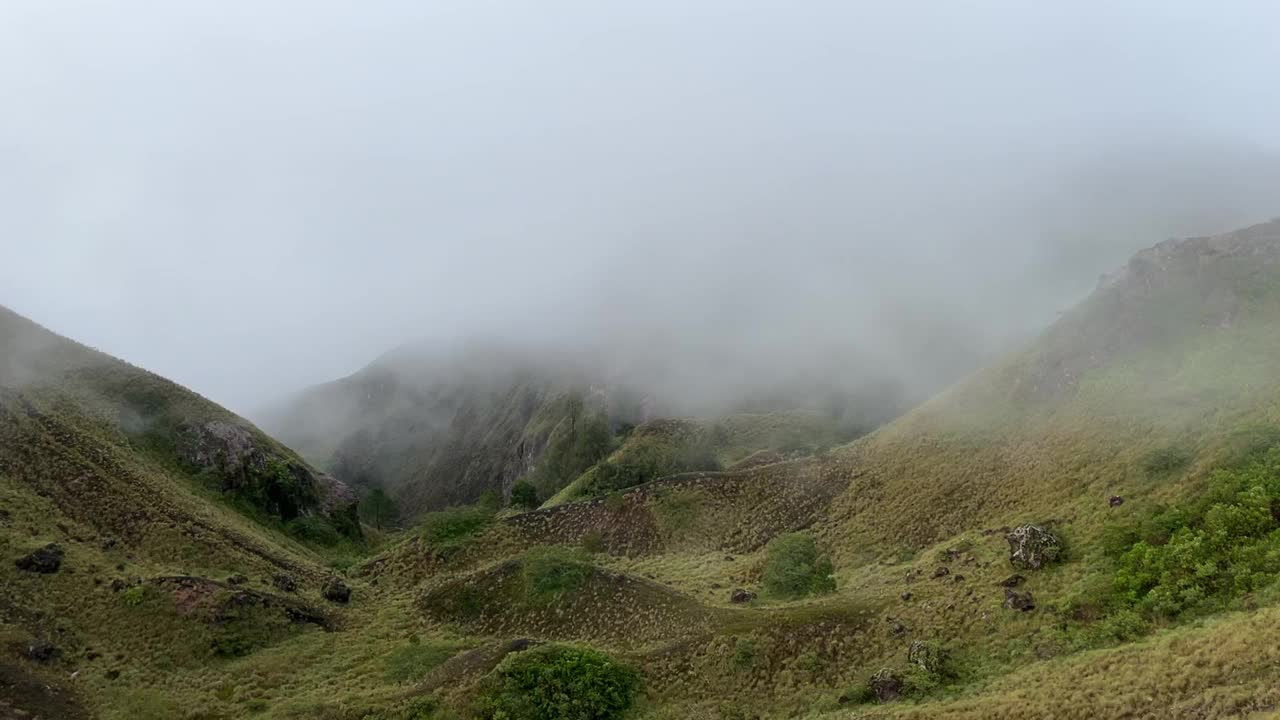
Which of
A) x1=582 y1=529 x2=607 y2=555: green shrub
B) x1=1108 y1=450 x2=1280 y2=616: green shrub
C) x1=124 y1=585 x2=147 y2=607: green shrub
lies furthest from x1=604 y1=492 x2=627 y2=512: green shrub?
x1=1108 y1=450 x2=1280 y2=616: green shrub

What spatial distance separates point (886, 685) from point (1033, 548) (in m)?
12.1

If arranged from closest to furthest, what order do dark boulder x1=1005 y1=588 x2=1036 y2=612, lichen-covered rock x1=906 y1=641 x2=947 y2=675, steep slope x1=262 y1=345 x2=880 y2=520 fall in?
lichen-covered rock x1=906 y1=641 x2=947 y2=675, dark boulder x1=1005 y1=588 x2=1036 y2=612, steep slope x1=262 y1=345 x2=880 y2=520

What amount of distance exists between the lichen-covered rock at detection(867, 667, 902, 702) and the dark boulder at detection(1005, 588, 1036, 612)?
705 cm

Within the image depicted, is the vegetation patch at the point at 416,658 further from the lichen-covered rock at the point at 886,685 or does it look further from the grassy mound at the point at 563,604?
the lichen-covered rock at the point at 886,685

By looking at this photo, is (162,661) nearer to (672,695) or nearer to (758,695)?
(672,695)

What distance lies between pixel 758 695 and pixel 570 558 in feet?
68.3

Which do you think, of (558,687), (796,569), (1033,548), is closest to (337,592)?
(558,687)

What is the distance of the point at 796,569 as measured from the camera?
46938 millimetres

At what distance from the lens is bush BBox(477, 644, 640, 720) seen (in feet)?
112

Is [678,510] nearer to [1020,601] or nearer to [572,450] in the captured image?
[1020,601]

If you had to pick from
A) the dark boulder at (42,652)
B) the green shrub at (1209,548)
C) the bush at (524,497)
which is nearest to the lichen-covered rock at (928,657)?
the green shrub at (1209,548)

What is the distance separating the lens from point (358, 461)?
627 feet

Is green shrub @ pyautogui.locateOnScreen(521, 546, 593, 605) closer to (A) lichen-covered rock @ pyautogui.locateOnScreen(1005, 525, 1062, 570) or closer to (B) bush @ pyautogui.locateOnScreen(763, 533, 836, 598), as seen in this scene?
(B) bush @ pyautogui.locateOnScreen(763, 533, 836, 598)

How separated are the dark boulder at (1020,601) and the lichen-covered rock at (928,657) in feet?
14.3
